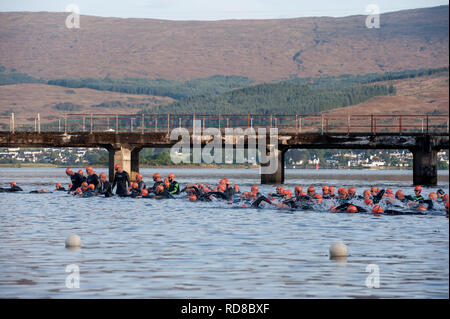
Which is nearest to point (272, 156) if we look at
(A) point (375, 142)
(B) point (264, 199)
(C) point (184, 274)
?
(A) point (375, 142)

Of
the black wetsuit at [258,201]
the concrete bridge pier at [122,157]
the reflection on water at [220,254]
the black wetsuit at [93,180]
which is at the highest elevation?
the concrete bridge pier at [122,157]

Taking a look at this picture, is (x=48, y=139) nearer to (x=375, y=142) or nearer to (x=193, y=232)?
(x=375, y=142)

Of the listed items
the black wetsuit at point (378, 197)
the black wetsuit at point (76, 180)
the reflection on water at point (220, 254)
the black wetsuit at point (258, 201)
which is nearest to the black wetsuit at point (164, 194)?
the black wetsuit at point (76, 180)

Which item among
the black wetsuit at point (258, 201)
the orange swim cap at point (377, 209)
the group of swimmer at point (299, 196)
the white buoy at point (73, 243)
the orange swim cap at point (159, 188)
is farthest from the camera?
the orange swim cap at point (159, 188)

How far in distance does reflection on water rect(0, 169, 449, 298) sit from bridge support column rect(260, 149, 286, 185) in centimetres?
2770

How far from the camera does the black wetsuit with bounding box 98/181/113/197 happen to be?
52281 millimetres

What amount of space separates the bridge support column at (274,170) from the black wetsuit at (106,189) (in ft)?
57.0

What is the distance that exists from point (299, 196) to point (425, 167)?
26101 mm

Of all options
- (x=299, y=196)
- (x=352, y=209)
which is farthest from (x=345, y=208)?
(x=299, y=196)

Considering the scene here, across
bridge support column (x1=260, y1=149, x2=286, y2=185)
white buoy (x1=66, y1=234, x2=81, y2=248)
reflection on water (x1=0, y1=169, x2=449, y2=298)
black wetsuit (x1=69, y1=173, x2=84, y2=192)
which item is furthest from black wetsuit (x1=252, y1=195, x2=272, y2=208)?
bridge support column (x1=260, y1=149, x2=286, y2=185)

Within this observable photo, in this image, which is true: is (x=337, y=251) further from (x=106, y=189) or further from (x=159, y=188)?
(x=106, y=189)

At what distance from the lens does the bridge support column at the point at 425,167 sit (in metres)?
66.1

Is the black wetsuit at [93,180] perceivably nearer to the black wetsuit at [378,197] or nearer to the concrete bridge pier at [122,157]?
the concrete bridge pier at [122,157]

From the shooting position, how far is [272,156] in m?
67.6
